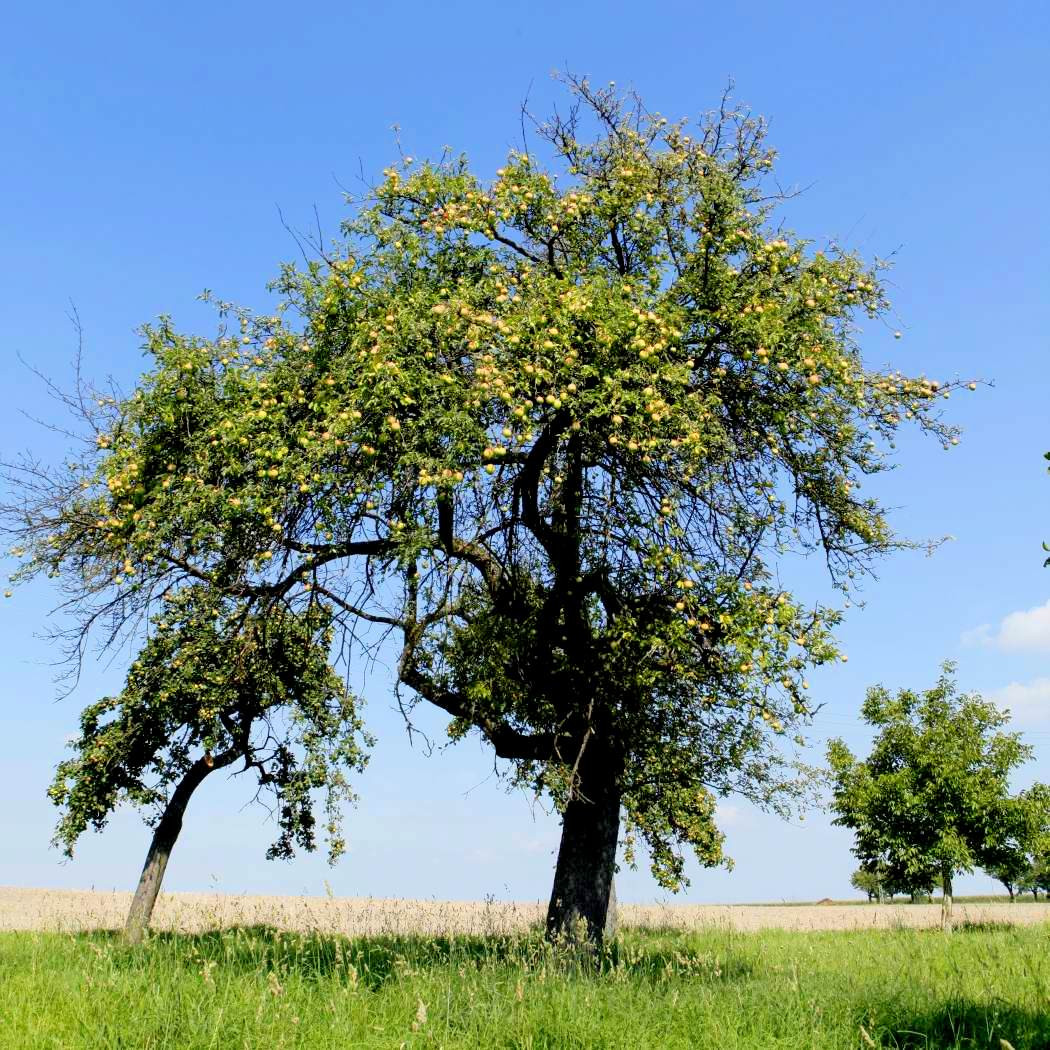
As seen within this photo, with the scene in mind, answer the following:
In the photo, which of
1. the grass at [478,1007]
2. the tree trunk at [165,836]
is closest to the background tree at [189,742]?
the tree trunk at [165,836]

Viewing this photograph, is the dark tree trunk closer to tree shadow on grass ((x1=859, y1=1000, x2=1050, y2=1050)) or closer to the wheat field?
the wheat field

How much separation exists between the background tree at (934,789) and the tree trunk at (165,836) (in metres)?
20.9

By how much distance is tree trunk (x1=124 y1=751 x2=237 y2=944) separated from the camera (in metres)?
22.9

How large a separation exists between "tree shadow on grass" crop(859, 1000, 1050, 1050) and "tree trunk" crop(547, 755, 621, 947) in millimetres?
6439

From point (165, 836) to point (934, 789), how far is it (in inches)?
960

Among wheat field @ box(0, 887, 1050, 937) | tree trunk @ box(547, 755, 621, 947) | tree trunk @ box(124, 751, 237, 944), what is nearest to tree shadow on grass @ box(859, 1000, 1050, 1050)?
wheat field @ box(0, 887, 1050, 937)

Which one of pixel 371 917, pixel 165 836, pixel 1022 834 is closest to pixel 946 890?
pixel 1022 834

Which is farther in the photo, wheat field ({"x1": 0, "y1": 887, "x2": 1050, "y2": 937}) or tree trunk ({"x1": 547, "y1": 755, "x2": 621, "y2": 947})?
wheat field ({"x1": 0, "y1": 887, "x2": 1050, "y2": 937})

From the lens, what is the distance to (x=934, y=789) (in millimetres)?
31484

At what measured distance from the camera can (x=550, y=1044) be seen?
796cm

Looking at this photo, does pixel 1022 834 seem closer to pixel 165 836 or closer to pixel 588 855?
pixel 588 855

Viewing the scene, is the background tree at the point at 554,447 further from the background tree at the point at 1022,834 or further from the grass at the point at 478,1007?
the background tree at the point at 1022,834

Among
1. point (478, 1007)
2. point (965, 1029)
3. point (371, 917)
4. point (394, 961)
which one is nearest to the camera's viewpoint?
point (478, 1007)

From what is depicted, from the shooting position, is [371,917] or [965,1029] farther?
[371,917]
